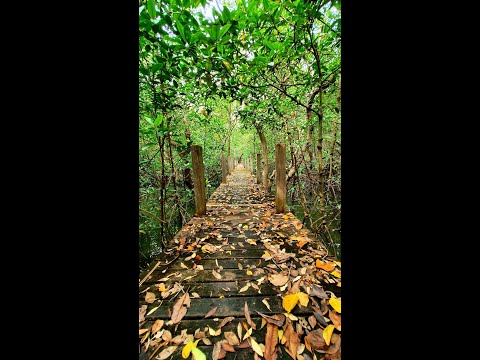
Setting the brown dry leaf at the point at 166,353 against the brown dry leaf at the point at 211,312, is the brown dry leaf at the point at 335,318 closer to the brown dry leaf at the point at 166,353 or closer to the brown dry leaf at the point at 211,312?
the brown dry leaf at the point at 211,312

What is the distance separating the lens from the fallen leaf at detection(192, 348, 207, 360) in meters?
1.33

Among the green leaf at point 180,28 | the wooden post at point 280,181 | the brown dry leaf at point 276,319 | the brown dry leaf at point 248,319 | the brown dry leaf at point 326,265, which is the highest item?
the green leaf at point 180,28

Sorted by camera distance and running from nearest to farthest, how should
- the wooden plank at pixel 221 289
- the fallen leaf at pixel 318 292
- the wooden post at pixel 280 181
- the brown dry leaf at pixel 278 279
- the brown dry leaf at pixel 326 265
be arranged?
1. the fallen leaf at pixel 318 292
2. the wooden plank at pixel 221 289
3. the brown dry leaf at pixel 278 279
4. the brown dry leaf at pixel 326 265
5. the wooden post at pixel 280 181

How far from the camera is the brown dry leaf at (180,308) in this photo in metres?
1.65

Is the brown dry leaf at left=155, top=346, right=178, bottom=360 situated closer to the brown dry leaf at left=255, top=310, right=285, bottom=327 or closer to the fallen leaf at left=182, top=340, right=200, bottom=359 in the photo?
the fallen leaf at left=182, top=340, right=200, bottom=359

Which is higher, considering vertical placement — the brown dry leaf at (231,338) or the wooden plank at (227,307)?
the wooden plank at (227,307)

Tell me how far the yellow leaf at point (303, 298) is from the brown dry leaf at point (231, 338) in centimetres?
66

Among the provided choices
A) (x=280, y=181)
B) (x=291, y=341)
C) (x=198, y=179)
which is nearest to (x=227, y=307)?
(x=291, y=341)

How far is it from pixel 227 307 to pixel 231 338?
1.02 ft

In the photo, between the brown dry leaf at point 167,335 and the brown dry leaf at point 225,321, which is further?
the brown dry leaf at point 225,321

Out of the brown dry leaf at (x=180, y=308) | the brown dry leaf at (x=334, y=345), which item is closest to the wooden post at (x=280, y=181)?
the brown dry leaf at (x=180, y=308)
